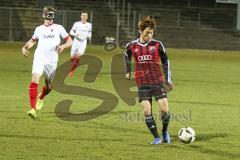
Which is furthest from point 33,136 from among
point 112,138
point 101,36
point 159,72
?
point 101,36

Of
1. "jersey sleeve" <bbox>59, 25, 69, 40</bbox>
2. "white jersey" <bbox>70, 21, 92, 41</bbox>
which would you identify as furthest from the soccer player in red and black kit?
"white jersey" <bbox>70, 21, 92, 41</bbox>

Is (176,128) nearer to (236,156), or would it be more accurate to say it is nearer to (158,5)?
(236,156)

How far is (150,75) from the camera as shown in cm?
981

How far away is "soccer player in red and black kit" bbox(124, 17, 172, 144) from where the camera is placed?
31.8 feet

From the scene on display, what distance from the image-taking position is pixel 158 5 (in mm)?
51719

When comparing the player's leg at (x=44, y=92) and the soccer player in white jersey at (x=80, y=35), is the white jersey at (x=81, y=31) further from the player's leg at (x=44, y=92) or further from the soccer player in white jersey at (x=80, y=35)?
the player's leg at (x=44, y=92)

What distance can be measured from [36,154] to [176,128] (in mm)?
3551

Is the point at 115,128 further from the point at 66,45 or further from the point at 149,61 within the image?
the point at 66,45

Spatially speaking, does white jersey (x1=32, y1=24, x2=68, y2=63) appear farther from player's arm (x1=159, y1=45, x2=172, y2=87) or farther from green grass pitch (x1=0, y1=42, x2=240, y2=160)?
player's arm (x1=159, y1=45, x2=172, y2=87)

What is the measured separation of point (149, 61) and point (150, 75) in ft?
0.71

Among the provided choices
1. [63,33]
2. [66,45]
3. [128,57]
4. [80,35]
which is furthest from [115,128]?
[80,35]

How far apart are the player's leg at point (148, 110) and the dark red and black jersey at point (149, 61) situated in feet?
0.40

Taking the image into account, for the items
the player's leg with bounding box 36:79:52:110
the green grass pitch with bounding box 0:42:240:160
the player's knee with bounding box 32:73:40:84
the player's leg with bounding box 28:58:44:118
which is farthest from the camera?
the player's leg with bounding box 36:79:52:110

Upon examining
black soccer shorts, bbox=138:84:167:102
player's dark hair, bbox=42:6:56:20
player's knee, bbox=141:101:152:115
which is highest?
player's dark hair, bbox=42:6:56:20
